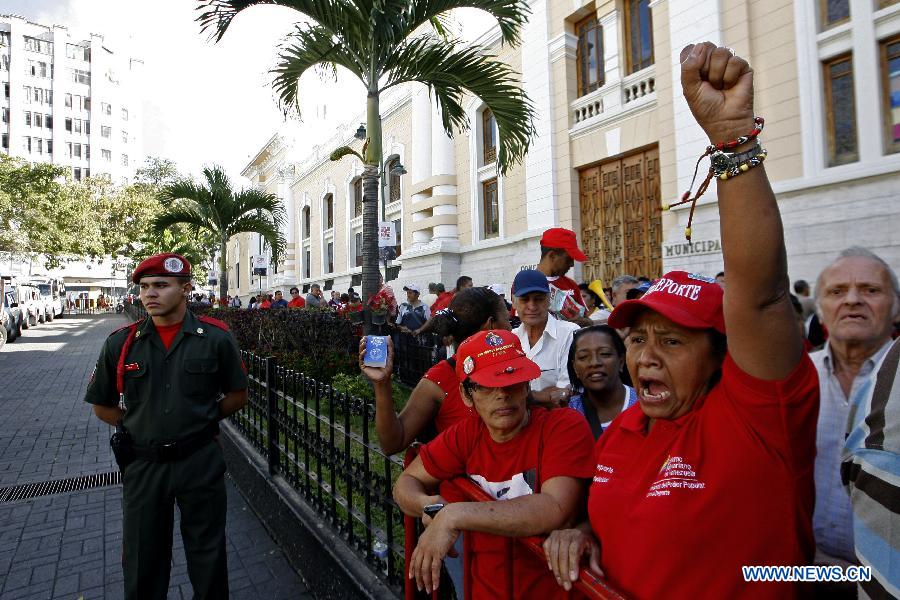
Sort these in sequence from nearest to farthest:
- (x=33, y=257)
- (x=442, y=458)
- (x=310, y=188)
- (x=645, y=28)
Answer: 1. (x=442, y=458)
2. (x=645, y=28)
3. (x=33, y=257)
4. (x=310, y=188)

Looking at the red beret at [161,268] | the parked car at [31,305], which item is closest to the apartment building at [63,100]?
the parked car at [31,305]

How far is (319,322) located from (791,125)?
855 centimetres

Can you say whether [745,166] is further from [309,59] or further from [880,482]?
[309,59]

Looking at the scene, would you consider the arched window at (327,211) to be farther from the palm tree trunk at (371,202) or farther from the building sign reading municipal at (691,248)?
the palm tree trunk at (371,202)

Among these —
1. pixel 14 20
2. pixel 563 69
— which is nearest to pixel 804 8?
pixel 563 69

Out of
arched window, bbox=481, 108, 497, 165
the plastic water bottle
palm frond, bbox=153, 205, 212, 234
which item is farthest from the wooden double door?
palm frond, bbox=153, 205, 212, 234

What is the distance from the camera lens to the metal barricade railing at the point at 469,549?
130 centimetres

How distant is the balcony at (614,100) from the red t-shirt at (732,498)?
11668 mm

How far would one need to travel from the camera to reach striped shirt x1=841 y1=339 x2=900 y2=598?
32.8 inches

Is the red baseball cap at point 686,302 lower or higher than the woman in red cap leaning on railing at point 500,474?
higher

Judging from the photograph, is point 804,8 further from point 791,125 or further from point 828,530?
point 828,530

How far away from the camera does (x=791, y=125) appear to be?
8.95 m

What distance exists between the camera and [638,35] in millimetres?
12188

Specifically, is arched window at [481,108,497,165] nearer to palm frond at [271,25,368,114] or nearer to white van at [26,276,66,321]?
palm frond at [271,25,368,114]
